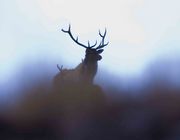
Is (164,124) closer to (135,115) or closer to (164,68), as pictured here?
(135,115)

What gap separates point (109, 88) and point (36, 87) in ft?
9.80

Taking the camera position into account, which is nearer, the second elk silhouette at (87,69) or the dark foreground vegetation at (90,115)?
the dark foreground vegetation at (90,115)

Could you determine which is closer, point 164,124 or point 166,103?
point 164,124

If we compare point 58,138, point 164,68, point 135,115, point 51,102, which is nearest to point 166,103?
point 135,115

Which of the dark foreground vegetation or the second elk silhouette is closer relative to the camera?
the dark foreground vegetation

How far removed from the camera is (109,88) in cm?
2750

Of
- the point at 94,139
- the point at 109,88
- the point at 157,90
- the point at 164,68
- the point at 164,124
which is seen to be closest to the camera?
Result: the point at 94,139

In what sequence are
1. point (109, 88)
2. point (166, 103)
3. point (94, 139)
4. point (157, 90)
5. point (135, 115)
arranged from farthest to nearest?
point (109, 88) < point (157, 90) < point (166, 103) < point (135, 115) < point (94, 139)

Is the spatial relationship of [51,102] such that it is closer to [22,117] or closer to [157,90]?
[22,117]

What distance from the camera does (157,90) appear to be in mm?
25703

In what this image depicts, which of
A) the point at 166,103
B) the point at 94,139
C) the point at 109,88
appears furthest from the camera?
the point at 109,88

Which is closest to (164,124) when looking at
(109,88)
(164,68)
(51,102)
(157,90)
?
(51,102)

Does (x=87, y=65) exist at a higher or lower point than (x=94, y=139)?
higher

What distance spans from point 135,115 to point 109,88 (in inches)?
273
